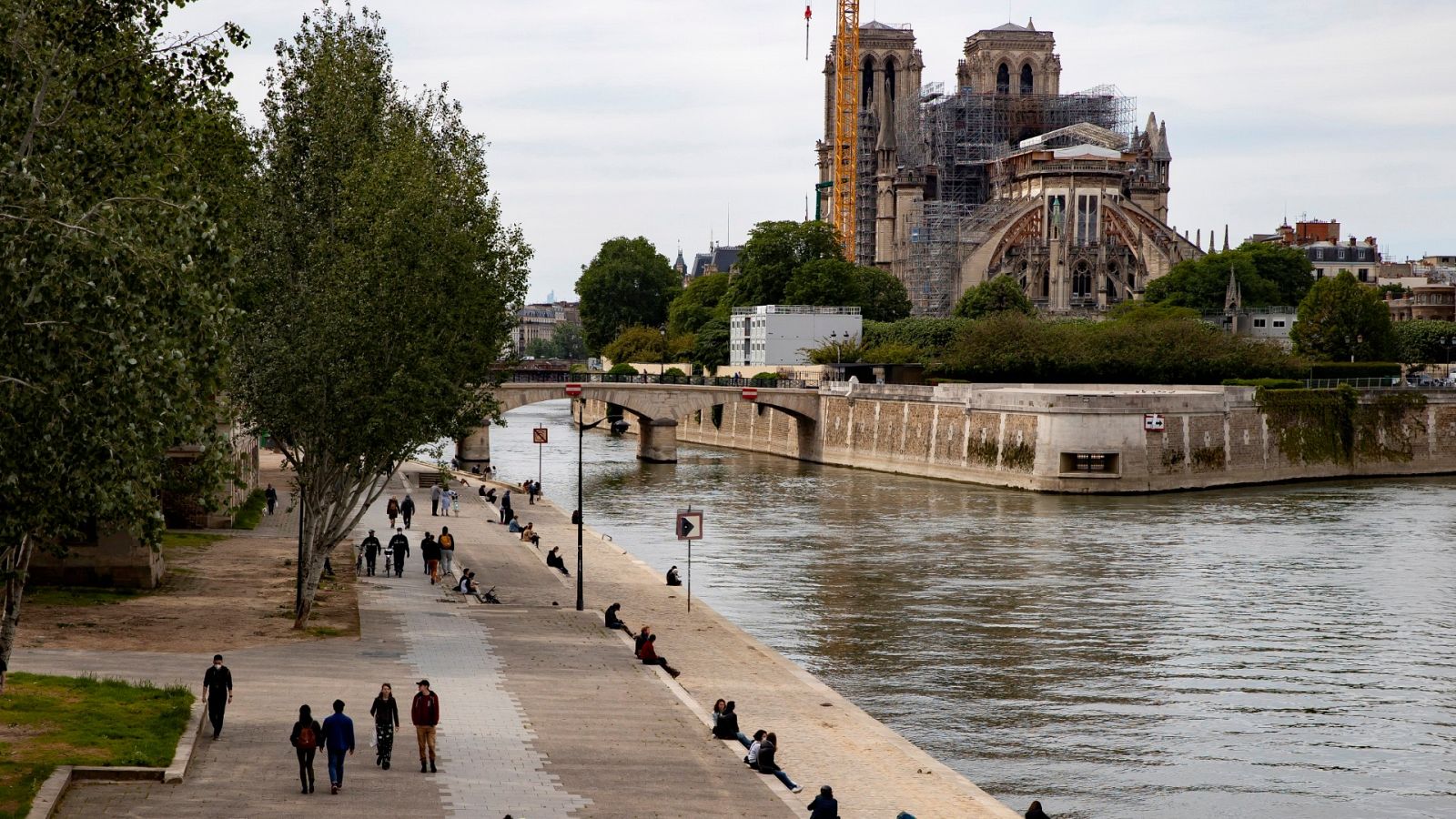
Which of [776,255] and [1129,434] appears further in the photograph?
[776,255]

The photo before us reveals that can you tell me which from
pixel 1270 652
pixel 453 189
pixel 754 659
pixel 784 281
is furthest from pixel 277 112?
pixel 784 281

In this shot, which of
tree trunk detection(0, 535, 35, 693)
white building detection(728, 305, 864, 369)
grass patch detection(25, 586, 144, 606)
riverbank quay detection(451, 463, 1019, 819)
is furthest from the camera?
white building detection(728, 305, 864, 369)

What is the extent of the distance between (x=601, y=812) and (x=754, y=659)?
14.1 m

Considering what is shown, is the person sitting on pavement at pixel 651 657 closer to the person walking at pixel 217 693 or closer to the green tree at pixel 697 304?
the person walking at pixel 217 693

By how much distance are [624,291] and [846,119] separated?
117 ft

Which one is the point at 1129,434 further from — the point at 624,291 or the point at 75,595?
the point at 624,291

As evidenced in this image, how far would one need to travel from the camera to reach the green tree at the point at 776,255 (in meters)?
135

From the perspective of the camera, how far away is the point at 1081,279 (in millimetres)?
142750

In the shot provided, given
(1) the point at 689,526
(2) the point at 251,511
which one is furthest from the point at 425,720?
(2) the point at 251,511

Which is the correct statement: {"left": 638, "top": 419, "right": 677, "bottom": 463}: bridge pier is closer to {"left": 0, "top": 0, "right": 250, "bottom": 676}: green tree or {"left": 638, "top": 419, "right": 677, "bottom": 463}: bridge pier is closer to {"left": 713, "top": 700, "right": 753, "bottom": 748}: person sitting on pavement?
{"left": 713, "top": 700, "right": 753, "bottom": 748}: person sitting on pavement

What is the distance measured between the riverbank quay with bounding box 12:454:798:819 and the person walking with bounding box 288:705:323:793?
9.4 inches

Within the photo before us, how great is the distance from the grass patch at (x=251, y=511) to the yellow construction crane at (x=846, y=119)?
126721 millimetres

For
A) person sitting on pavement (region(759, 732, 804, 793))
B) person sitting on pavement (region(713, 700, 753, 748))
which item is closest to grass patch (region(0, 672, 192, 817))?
person sitting on pavement (region(713, 700, 753, 748))

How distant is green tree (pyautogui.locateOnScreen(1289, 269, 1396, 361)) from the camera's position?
10450 centimetres
